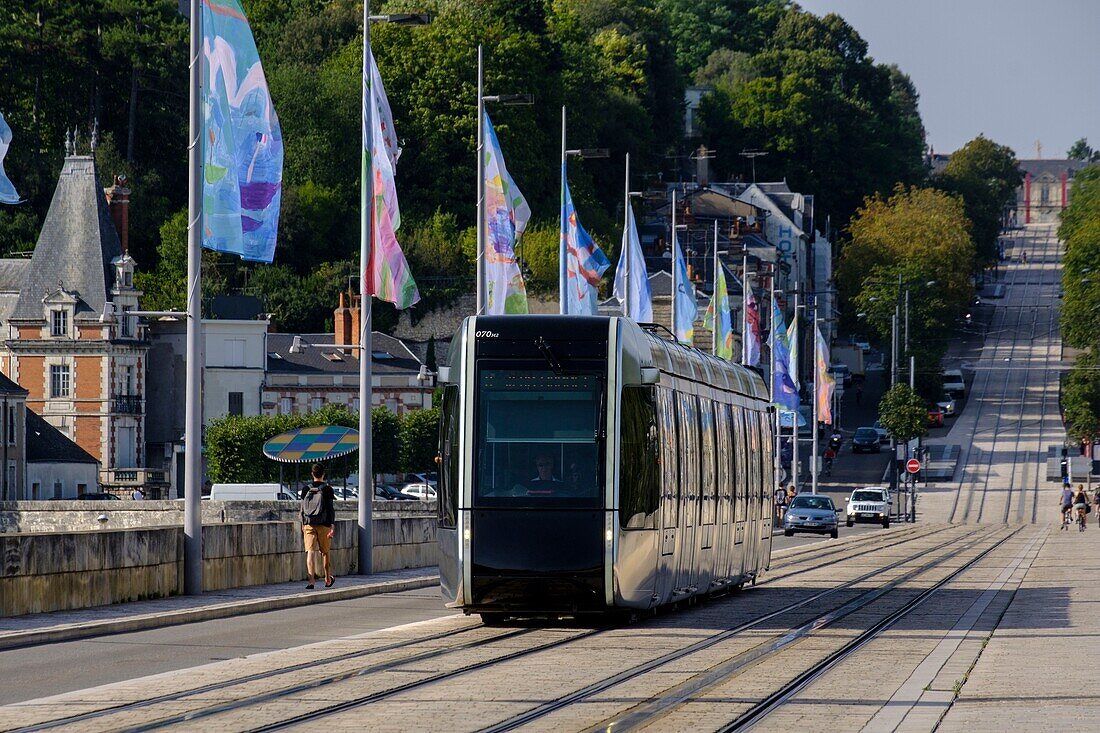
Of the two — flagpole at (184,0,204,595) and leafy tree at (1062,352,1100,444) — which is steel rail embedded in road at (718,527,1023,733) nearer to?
flagpole at (184,0,204,595)

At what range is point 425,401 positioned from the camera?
10956 centimetres

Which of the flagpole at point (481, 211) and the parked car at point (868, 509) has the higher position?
the flagpole at point (481, 211)

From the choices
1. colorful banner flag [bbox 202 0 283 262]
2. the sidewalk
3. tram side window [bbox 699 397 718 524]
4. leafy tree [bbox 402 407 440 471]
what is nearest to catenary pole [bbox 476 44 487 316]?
the sidewalk

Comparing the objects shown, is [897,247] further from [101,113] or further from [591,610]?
[591,610]

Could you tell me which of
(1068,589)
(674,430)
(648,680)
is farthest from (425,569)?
(648,680)

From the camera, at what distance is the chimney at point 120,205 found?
338ft

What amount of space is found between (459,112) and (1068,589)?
288 ft

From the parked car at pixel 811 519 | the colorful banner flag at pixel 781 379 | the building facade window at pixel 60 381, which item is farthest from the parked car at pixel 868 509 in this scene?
the building facade window at pixel 60 381

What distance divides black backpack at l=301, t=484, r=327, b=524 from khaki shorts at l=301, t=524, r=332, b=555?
0.50 ft

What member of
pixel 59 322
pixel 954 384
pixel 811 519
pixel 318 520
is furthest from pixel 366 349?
pixel 954 384

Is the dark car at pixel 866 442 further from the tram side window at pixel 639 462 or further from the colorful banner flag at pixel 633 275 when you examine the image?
the tram side window at pixel 639 462

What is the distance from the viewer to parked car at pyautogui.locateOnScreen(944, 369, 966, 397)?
134125 mm

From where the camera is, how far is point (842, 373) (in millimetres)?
135375

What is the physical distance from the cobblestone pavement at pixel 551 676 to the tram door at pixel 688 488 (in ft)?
1.88
